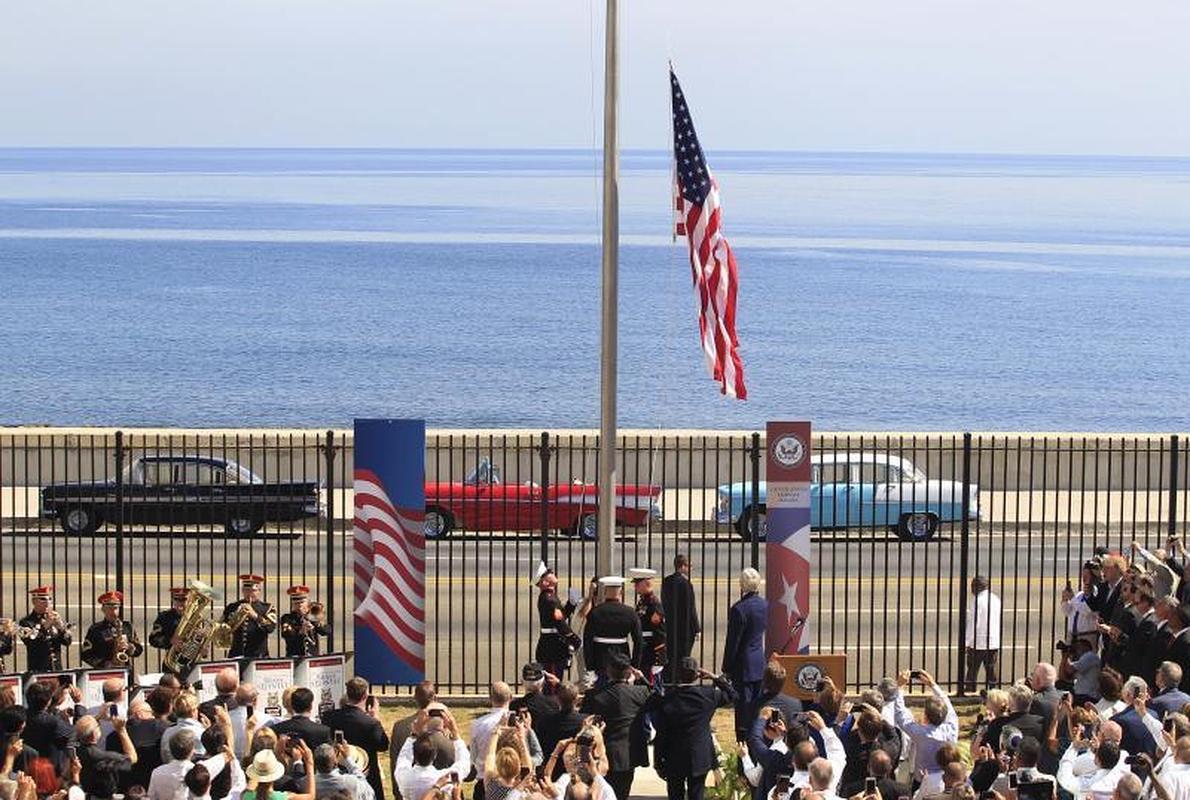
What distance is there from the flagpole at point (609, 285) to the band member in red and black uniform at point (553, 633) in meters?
0.57

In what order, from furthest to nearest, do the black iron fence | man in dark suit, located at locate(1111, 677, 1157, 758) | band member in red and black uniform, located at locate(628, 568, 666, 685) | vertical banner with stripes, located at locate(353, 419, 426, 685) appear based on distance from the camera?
1. the black iron fence
2. vertical banner with stripes, located at locate(353, 419, 426, 685)
3. band member in red and black uniform, located at locate(628, 568, 666, 685)
4. man in dark suit, located at locate(1111, 677, 1157, 758)

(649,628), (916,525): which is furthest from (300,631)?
(916,525)

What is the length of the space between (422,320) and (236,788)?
111 m

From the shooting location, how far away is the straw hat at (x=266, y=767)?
11.6m

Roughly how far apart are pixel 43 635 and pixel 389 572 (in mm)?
3181

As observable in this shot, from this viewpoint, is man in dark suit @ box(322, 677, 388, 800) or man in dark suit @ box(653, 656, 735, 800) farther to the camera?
man in dark suit @ box(653, 656, 735, 800)

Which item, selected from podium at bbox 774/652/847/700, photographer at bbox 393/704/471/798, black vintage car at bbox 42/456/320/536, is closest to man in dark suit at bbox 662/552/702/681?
podium at bbox 774/652/847/700

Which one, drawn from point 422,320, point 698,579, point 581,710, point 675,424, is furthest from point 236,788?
point 422,320

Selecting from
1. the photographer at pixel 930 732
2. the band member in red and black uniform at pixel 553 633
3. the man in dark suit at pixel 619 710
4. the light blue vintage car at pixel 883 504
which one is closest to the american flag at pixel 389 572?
the band member in red and black uniform at pixel 553 633

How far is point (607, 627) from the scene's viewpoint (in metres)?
16.5

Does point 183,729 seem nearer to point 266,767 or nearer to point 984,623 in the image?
point 266,767

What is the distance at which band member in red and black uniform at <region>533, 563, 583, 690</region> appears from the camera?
57.9ft

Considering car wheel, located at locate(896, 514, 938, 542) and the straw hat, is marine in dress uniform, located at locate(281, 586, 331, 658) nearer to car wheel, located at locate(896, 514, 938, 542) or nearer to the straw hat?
the straw hat

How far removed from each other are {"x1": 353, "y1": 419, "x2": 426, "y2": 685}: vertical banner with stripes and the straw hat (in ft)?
21.0
